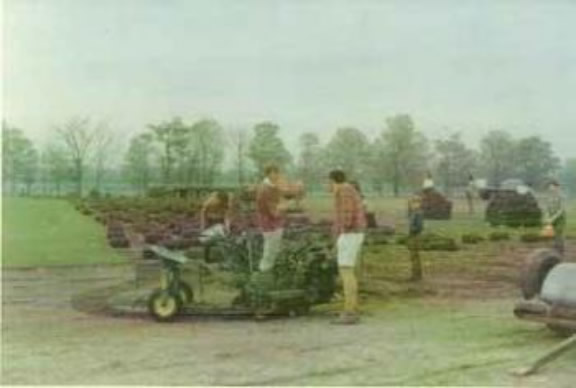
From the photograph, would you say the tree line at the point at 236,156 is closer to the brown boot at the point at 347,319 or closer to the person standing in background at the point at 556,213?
the person standing in background at the point at 556,213

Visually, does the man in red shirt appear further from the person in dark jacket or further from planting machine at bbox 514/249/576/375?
planting machine at bbox 514/249/576/375

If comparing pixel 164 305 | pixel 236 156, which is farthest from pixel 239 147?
pixel 164 305

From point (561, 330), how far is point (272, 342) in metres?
0.71

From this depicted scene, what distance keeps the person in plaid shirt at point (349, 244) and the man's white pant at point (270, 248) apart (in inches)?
5.8

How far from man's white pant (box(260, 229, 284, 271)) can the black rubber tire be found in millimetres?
617

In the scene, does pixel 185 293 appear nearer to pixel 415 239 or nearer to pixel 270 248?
pixel 270 248

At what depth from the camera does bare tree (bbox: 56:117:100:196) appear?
373 centimetres

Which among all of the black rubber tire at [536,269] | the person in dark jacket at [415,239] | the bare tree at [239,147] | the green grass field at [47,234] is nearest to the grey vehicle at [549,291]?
the black rubber tire at [536,269]

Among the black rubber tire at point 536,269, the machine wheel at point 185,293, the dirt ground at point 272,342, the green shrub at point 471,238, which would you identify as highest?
the green shrub at point 471,238

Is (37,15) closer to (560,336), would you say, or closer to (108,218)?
(108,218)

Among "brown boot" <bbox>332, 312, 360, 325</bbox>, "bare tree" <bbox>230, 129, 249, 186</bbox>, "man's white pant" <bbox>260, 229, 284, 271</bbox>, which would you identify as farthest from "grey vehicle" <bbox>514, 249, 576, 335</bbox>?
"bare tree" <bbox>230, 129, 249, 186</bbox>

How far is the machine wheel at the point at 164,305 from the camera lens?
380cm

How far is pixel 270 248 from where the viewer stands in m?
3.87

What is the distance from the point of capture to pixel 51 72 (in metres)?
3.71
